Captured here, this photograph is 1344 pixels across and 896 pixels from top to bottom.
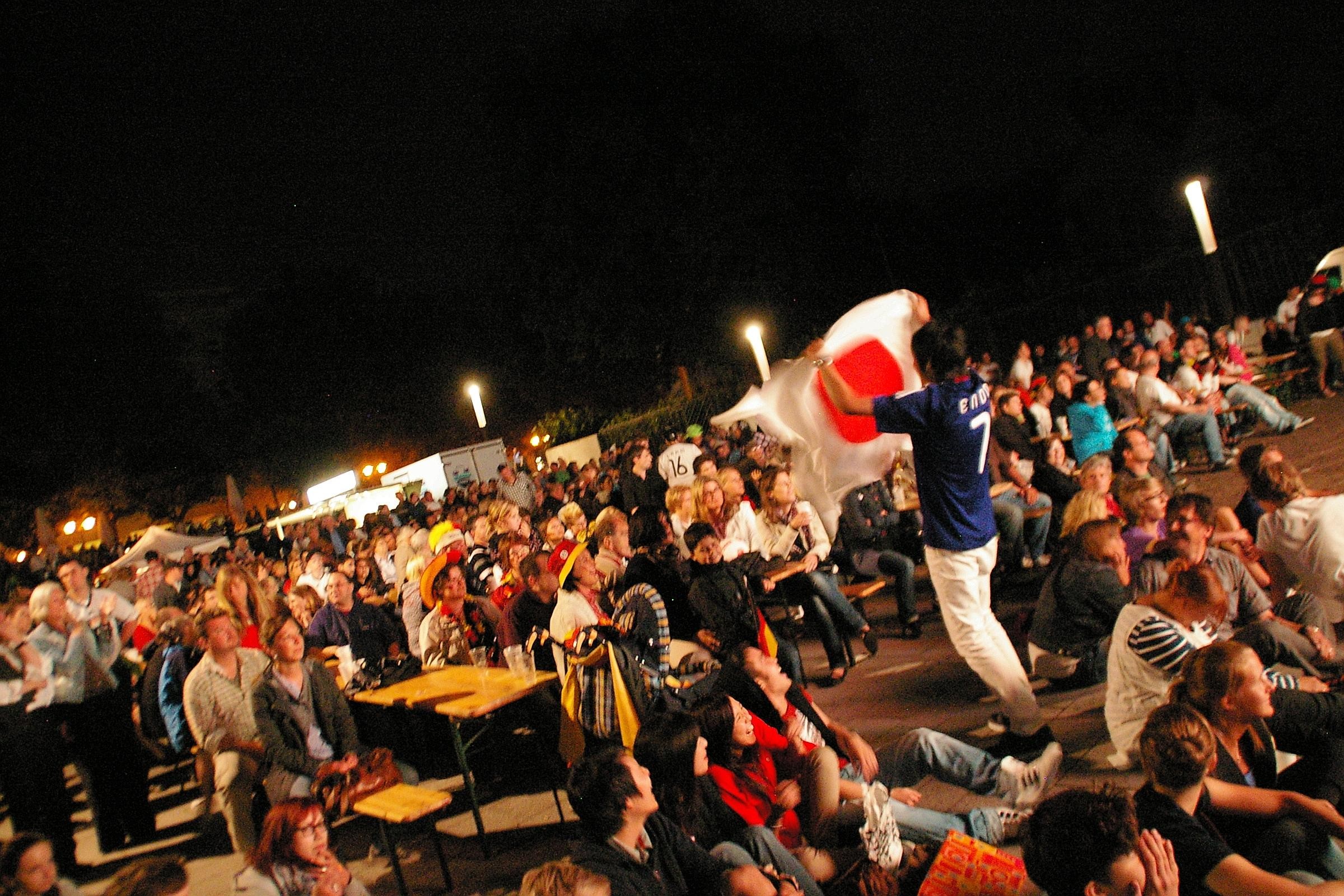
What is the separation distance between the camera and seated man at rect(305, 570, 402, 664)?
7.48m

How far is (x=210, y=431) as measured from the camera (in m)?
40.0

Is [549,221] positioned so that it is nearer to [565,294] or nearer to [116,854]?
[565,294]

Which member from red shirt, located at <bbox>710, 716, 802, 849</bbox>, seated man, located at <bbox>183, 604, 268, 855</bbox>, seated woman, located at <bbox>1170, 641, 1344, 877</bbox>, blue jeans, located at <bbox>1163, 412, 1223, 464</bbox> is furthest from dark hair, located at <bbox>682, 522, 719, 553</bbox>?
blue jeans, located at <bbox>1163, 412, 1223, 464</bbox>

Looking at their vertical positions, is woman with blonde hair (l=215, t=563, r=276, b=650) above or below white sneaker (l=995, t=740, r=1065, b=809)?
above

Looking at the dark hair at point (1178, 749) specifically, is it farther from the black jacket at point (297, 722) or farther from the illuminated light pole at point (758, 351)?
the illuminated light pole at point (758, 351)

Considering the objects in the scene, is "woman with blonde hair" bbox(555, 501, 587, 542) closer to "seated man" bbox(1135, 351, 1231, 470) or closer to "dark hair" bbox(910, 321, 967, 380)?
"dark hair" bbox(910, 321, 967, 380)

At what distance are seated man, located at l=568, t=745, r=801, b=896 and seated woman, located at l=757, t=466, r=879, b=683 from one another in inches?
131

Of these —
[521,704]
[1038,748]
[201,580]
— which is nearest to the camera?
[1038,748]

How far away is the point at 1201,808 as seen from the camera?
2.92 m

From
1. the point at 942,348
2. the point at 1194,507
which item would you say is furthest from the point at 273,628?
the point at 1194,507

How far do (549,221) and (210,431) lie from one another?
838 inches

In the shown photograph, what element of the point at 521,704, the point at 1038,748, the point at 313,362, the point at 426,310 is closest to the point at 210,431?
the point at 313,362

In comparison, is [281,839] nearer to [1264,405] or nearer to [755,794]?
[755,794]

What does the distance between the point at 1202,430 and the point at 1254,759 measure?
26.2ft
